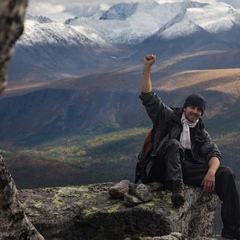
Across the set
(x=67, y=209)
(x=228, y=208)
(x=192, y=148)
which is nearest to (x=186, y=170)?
(x=192, y=148)

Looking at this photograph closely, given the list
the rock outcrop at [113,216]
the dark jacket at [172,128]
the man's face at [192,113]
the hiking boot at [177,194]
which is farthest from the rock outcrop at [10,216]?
the man's face at [192,113]

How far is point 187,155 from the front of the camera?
40.8 ft

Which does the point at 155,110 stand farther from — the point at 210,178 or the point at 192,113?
the point at 210,178

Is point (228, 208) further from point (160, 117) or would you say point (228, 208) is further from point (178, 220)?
point (160, 117)

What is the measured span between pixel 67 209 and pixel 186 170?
3.19 meters

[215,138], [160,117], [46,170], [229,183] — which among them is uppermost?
[160,117]

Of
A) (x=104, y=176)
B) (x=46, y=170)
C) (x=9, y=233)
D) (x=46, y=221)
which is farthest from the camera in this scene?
(x=46, y=170)

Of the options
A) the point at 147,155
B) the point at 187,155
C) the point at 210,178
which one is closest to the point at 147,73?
the point at 147,155

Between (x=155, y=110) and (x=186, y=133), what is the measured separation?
992 millimetres

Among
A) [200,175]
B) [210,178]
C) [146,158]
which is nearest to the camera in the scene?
[210,178]

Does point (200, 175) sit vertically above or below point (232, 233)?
above

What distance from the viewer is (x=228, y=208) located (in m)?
11.4

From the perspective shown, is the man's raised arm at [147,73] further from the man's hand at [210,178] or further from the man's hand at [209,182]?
the man's hand at [209,182]

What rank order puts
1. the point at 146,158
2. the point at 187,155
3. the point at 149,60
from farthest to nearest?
the point at 187,155
the point at 146,158
the point at 149,60
